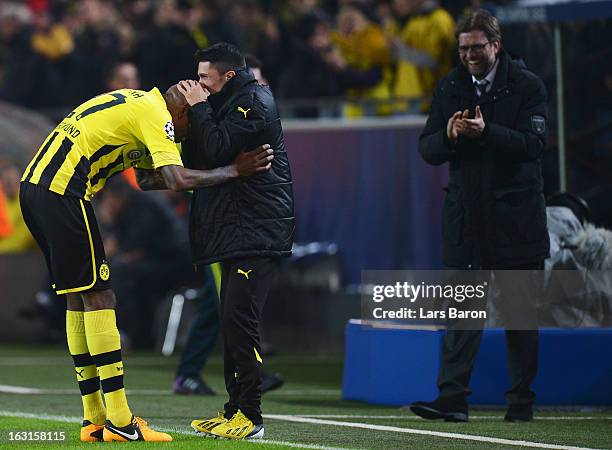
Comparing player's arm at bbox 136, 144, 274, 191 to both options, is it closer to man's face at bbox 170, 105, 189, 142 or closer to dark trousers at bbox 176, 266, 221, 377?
man's face at bbox 170, 105, 189, 142

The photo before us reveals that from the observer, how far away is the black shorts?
280 inches

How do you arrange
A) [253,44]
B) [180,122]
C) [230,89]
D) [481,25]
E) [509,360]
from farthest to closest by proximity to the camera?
[253,44] → [509,360] → [481,25] → [230,89] → [180,122]

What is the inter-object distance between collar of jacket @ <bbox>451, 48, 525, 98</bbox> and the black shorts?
236cm

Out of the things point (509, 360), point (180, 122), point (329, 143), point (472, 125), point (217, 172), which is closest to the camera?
point (217, 172)

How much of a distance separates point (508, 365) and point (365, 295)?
405 cm

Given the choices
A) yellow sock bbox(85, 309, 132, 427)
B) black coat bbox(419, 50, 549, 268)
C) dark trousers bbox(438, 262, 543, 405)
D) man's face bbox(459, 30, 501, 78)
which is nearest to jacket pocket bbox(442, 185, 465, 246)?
black coat bbox(419, 50, 549, 268)

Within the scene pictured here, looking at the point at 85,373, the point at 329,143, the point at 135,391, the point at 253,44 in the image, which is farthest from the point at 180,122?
the point at 253,44

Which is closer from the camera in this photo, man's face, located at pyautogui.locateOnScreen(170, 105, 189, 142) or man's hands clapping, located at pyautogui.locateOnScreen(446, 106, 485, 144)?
man's face, located at pyautogui.locateOnScreen(170, 105, 189, 142)

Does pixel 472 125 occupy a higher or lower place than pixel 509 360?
higher

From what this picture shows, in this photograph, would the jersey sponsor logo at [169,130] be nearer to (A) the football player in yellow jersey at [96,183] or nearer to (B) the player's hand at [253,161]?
(A) the football player in yellow jersey at [96,183]

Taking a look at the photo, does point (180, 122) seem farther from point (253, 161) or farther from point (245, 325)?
point (245, 325)

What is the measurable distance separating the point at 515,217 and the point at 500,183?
0.69ft

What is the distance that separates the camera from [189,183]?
7.06m

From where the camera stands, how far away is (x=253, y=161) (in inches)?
285
